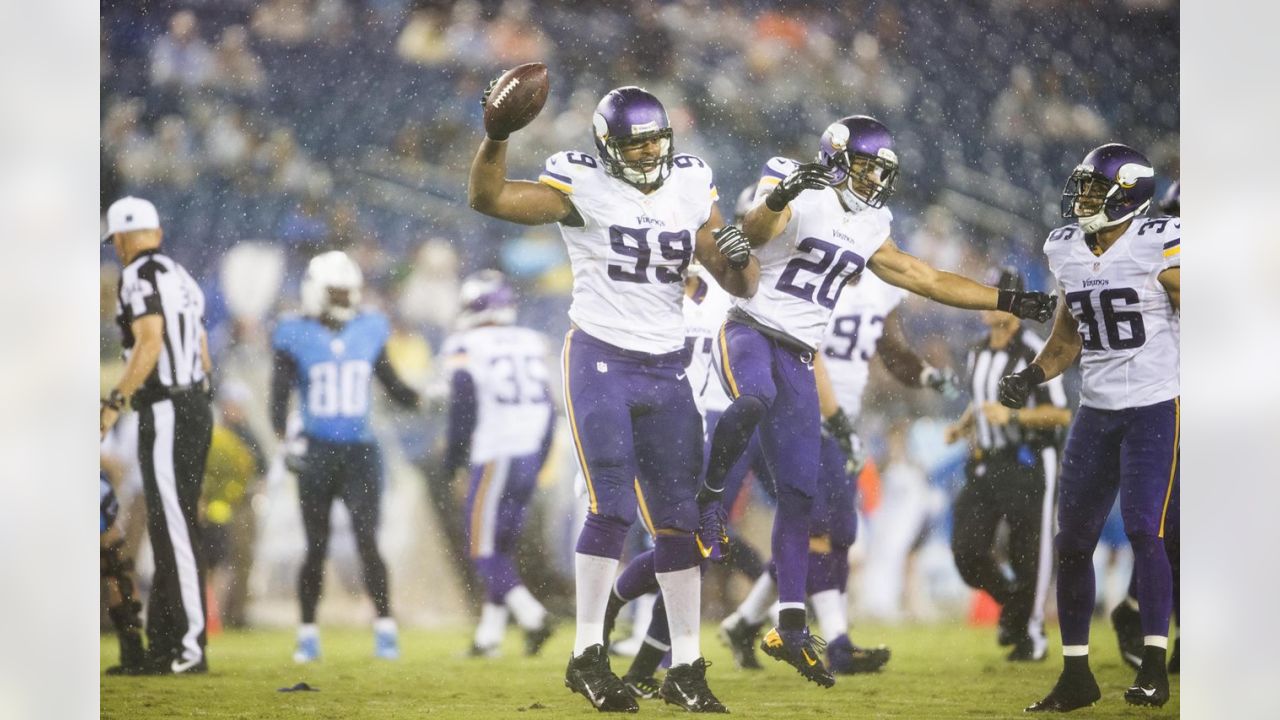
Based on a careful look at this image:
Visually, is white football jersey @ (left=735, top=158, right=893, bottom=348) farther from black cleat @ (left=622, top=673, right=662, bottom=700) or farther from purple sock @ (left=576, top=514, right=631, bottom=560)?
black cleat @ (left=622, top=673, right=662, bottom=700)

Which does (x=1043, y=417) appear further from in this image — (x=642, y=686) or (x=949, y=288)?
(x=642, y=686)

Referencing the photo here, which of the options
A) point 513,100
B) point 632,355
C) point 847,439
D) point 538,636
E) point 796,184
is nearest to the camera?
point 513,100

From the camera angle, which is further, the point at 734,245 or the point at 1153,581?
the point at 1153,581

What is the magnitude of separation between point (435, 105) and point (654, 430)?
1.19 meters

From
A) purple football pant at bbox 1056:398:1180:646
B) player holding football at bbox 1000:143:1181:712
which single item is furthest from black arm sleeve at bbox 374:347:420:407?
purple football pant at bbox 1056:398:1180:646

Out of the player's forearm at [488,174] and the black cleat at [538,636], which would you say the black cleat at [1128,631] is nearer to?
the black cleat at [538,636]

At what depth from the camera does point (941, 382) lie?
3.89 meters

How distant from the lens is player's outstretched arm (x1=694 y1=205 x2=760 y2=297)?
3395 mm

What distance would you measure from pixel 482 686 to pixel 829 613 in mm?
1025

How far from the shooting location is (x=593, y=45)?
3.79 metres

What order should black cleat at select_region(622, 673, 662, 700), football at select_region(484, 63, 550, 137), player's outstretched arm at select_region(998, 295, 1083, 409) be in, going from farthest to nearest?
player's outstretched arm at select_region(998, 295, 1083, 409), black cleat at select_region(622, 673, 662, 700), football at select_region(484, 63, 550, 137)

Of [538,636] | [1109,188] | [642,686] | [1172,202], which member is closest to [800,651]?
[642,686]

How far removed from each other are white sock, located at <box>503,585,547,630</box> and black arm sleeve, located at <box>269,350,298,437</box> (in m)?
0.84

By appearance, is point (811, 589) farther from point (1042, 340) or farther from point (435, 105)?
point (435, 105)
